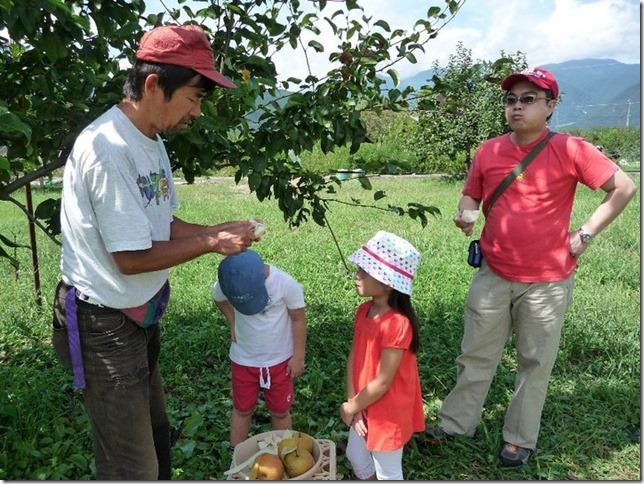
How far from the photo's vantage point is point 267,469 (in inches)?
83.8

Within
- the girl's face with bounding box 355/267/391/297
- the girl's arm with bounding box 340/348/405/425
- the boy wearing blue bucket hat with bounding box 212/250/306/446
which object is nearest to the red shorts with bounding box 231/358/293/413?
the boy wearing blue bucket hat with bounding box 212/250/306/446

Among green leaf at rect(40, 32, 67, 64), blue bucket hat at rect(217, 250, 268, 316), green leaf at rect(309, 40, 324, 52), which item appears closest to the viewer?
green leaf at rect(40, 32, 67, 64)

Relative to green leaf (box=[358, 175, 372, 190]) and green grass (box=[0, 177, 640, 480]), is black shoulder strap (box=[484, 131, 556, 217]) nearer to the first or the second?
green leaf (box=[358, 175, 372, 190])

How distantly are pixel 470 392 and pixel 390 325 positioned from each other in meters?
0.86

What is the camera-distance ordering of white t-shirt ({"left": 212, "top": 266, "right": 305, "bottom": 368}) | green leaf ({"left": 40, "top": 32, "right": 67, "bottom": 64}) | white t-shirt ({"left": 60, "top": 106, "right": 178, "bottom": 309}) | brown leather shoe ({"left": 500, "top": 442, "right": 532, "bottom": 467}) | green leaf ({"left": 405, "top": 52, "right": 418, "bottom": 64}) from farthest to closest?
green leaf ({"left": 405, "top": 52, "right": 418, "bottom": 64}) → brown leather shoe ({"left": 500, "top": 442, "right": 532, "bottom": 467}) → white t-shirt ({"left": 212, "top": 266, "right": 305, "bottom": 368}) → green leaf ({"left": 40, "top": 32, "right": 67, "bottom": 64}) → white t-shirt ({"left": 60, "top": 106, "right": 178, "bottom": 309})

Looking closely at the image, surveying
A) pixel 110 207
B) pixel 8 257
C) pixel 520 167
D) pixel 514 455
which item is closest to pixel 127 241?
pixel 110 207

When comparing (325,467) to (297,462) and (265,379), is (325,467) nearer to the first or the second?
(297,462)

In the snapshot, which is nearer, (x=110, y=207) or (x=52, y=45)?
(x=110, y=207)

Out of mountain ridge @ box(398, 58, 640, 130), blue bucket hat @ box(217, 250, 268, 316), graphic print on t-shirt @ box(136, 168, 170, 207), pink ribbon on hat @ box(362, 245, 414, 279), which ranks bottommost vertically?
mountain ridge @ box(398, 58, 640, 130)

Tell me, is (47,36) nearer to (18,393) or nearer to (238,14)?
(238,14)

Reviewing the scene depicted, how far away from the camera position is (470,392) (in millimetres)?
2752

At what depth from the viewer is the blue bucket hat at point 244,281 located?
234 centimetres

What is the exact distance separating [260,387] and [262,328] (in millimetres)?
283

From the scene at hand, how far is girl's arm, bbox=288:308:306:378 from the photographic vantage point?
251 cm
